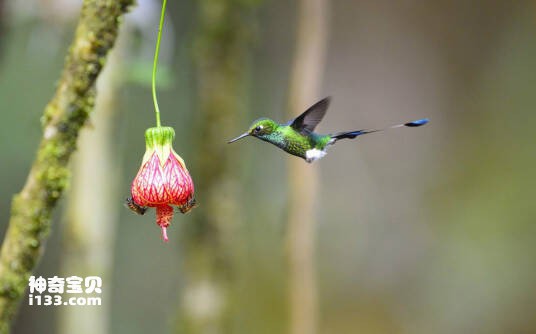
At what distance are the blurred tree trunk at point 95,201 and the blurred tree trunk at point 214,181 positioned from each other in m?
0.51

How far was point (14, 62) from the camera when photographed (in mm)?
6070

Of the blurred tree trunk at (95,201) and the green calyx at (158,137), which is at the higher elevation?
the blurred tree trunk at (95,201)

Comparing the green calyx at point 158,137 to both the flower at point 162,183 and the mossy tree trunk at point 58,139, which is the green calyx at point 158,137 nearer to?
the flower at point 162,183

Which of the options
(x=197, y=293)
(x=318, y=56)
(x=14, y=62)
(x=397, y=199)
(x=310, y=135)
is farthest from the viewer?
(x=397, y=199)

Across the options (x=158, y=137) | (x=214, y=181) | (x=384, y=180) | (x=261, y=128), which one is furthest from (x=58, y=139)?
(x=384, y=180)

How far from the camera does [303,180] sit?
8.52ft

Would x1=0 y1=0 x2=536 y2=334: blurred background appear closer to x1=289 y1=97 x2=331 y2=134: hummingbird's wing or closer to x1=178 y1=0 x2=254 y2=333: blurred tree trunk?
x1=178 y1=0 x2=254 y2=333: blurred tree trunk

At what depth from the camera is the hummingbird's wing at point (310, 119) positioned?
1384mm

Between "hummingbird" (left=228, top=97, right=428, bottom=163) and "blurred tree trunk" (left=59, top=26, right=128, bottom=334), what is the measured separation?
2051 mm

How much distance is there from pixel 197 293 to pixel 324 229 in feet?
12.5

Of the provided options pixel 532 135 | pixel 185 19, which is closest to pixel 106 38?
pixel 185 19

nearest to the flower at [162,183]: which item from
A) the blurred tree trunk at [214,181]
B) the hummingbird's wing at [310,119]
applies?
the hummingbird's wing at [310,119]

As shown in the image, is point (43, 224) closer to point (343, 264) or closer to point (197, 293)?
point (197, 293)

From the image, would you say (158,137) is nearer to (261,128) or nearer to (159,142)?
(159,142)
